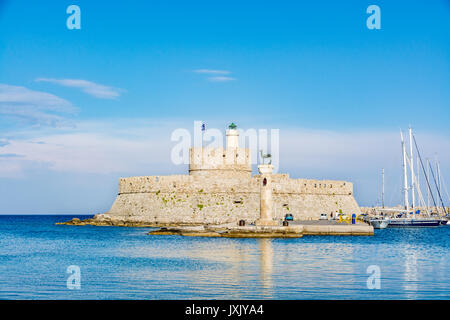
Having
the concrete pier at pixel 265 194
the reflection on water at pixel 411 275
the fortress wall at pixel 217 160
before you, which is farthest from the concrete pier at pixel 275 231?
the fortress wall at pixel 217 160

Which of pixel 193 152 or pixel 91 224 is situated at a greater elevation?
pixel 193 152

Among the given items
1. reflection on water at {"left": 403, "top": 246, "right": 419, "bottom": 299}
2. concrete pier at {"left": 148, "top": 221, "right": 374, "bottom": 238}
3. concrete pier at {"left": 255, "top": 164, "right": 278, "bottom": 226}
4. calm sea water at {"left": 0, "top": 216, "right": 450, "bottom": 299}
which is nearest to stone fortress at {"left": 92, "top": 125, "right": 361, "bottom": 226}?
concrete pier at {"left": 148, "top": 221, "right": 374, "bottom": 238}

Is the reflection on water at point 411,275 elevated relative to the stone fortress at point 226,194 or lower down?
lower down

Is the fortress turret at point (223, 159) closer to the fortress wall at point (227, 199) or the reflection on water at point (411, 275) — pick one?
the fortress wall at point (227, 199)

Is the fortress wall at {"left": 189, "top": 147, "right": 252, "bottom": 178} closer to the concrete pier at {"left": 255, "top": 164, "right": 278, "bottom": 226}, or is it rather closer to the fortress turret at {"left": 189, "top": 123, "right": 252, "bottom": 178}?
the fortress turret at {"left": 189, "top": 123, "right": 252, "bottom": 178}

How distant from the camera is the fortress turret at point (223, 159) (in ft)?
136

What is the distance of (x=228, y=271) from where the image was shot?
15.7 m

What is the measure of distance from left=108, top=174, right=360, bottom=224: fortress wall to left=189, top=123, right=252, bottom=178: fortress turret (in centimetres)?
74

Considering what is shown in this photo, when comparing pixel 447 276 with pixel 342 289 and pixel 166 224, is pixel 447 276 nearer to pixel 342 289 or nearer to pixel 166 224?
pixel 342 289

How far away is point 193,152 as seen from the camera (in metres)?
42.0

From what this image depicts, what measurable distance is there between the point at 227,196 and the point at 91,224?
43.2 ft

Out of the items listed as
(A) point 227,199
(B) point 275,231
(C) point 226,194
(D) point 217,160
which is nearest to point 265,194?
(B) point 275,231

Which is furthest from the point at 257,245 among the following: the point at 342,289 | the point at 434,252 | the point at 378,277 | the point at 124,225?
the point at 124,225

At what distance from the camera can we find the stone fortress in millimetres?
40906
